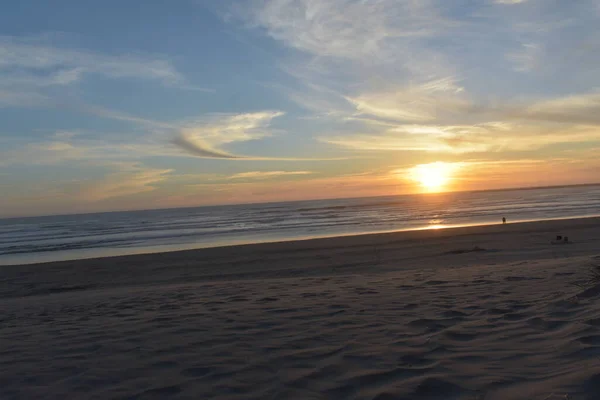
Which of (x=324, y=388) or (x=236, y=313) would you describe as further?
(x=236, y=313)

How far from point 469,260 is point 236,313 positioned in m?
9.24

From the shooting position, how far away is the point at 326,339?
5398mm

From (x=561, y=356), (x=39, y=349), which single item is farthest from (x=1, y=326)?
(x=561, y=356)

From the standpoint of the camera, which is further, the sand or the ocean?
the ocean

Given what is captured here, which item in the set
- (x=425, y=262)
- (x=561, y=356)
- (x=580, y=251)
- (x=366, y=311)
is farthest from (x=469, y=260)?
(x=561, y=356)

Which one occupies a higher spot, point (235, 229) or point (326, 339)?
point (326, 339)

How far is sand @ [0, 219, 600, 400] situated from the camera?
4023 mm

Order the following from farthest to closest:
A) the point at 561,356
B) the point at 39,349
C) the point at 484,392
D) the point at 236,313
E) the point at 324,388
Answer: the point at 236,313 → the point at 39,349 → the point at 561,356 → the point at 324,388 → the point at 484,392

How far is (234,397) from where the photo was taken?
389cm

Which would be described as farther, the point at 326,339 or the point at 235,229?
the point at 235,229

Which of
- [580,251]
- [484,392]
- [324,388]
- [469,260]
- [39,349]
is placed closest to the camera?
[484,392]

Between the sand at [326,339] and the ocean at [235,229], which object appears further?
the ocean at [235,229]

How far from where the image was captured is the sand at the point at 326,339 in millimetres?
4023

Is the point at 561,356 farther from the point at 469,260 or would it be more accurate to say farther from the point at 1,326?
the point at 469,260
